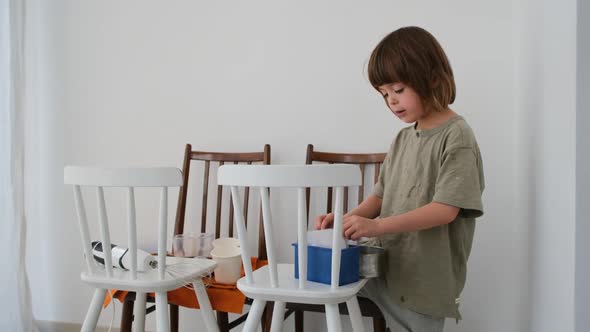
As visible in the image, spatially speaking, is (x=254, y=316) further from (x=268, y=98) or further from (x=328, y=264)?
(x=268, y=98)

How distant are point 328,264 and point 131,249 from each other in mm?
464

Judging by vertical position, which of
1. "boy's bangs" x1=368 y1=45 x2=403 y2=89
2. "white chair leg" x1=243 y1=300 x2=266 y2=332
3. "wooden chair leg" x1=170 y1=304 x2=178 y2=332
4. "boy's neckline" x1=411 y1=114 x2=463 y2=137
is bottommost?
"wooden chair leg" x1=170 y1=304 x2=178 y2=332

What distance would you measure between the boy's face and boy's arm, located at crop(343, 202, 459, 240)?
0.75ft

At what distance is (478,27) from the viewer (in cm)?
132

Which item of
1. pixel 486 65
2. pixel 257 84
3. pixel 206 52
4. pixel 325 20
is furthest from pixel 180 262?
pixel 486 65

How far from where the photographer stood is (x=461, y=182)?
856 mm

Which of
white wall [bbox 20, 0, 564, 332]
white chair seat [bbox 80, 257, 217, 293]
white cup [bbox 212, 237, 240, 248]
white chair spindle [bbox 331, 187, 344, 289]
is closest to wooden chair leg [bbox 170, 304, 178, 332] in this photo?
white wall [bbox 20, 0, 564, 332]

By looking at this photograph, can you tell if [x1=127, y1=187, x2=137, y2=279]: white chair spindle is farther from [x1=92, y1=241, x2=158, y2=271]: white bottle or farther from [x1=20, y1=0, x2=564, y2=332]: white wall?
[x1=20, y1=0, x2=564, y2=332]: white wall

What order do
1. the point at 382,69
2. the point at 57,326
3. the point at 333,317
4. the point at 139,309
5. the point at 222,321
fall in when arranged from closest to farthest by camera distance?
the point at 333,317 < the point at 382,69 < the point at 139,309 < the point at 222,321 < the point at 57,326

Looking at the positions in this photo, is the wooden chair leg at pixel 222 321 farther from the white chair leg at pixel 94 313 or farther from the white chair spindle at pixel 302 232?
the white chair spindle at pixel 302 232

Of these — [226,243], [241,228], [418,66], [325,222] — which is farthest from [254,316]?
[418,66]

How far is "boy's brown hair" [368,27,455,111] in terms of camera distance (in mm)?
938

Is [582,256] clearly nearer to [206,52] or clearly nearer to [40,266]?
[206,52]

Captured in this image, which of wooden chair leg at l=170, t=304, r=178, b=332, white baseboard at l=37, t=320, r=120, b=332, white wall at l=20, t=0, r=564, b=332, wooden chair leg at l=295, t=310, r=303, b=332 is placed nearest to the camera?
white wall at l=20, t=0, r=564, b=332
